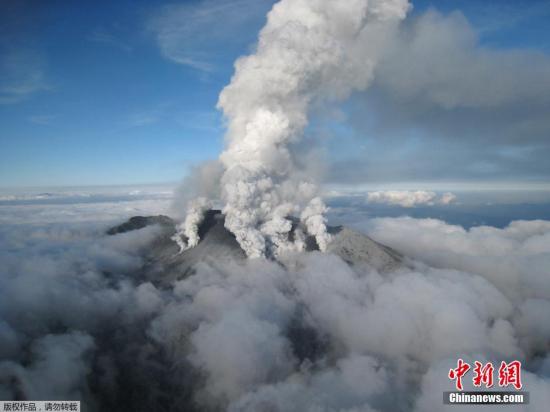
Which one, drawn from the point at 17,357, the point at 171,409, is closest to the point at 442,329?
the point at 171,409

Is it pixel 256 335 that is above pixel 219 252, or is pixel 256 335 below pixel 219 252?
below

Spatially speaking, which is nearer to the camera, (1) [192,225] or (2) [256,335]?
(2) [256,335]

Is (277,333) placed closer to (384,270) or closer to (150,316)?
(150,316)

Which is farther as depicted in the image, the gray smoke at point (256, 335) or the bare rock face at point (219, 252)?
the bare rock face at point (219, 252)

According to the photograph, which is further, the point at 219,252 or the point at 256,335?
the point at 219,252

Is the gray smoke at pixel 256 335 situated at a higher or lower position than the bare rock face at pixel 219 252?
lower

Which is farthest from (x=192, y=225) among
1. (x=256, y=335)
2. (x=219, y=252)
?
(x=256, y=335)

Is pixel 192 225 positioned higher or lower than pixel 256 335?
higher

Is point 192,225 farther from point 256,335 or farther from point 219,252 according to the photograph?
point 256,335
